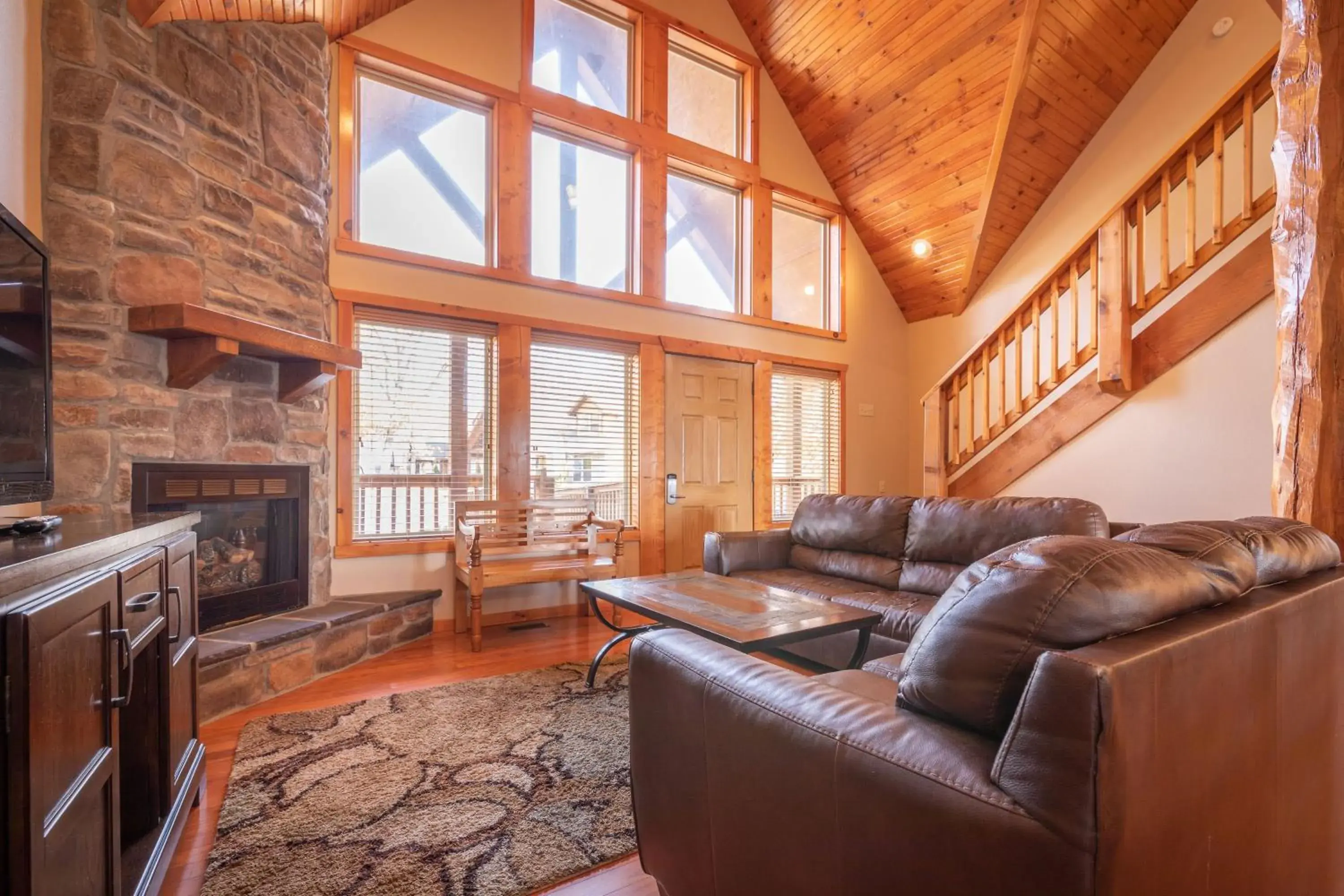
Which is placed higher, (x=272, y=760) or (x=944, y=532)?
(x=944, y=532)

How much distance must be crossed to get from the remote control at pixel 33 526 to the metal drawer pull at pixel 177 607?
356mm

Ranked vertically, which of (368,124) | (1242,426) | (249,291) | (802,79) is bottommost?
(1242,426)

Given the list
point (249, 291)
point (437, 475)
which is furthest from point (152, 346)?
point (437, 475)

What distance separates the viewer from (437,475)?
3.99m

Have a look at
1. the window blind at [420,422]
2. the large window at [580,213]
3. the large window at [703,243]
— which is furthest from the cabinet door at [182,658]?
the large window at [703,243]

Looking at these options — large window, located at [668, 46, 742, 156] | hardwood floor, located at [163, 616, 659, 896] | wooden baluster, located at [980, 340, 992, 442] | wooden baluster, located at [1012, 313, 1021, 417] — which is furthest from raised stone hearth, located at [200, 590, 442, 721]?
large window, located at [668, 46, 742, 156]

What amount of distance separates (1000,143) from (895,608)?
3.88 meters

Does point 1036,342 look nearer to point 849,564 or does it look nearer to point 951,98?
point 849,564

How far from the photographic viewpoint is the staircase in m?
3.33

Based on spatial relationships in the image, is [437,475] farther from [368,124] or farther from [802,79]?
[802,79]

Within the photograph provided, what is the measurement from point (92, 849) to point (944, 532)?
10.2 feet

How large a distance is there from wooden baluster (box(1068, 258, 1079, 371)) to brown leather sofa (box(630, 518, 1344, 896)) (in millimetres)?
2732

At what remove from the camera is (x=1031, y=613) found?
888 mm

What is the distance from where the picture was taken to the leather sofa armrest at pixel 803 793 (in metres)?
0.79
